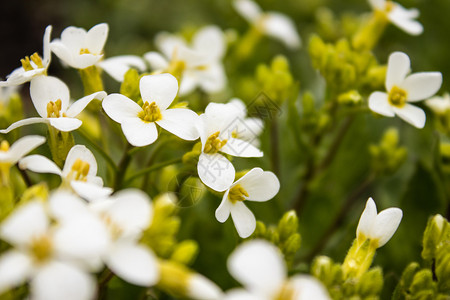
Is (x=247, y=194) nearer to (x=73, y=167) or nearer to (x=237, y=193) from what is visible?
(x=237, y=193)

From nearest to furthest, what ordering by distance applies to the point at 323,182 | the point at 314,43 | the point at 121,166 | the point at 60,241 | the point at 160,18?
the point at 60,241 < the point at 121,166 < the point at 314,43 < the point at 323,182 < the point at 160,18

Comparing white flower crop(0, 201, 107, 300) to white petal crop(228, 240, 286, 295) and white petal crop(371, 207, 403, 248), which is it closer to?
white petal crop(228, 240, 286, 295)

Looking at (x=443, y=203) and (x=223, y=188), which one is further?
(x=443, y=203)

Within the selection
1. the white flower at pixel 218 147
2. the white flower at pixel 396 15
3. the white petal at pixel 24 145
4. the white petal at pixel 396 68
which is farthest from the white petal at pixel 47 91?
the white flower at pixel 396 15

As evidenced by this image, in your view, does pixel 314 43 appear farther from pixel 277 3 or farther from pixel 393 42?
pixel 277 3

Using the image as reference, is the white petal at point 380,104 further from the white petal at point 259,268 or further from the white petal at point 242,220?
the white petal at point 259,268

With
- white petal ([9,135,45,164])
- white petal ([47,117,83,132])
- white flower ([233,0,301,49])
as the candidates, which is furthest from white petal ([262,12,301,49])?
white petal ([9,135,45,164])

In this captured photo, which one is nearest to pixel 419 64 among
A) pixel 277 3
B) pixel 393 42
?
pixel 393 42
